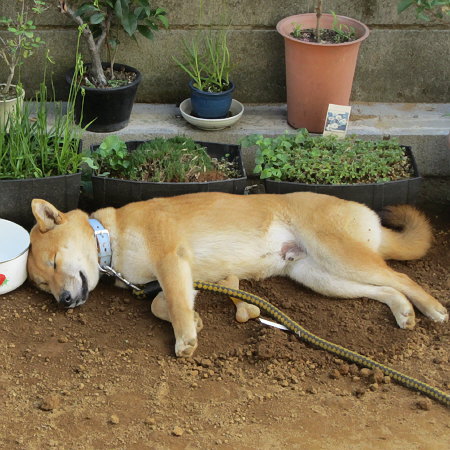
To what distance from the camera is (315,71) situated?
5.63 m

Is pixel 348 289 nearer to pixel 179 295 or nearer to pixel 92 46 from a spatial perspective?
pixel 179 295

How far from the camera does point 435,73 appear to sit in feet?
20.4

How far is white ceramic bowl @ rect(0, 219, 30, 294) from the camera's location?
4.55 metres

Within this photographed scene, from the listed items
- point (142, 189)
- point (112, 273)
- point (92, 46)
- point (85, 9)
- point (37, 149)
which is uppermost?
point (85, 9)

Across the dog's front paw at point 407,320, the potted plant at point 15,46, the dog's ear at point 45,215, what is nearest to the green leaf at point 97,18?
the potted plant at point 15,46

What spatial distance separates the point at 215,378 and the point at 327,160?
196cm

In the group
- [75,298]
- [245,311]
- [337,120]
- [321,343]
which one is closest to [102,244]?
[75,298]

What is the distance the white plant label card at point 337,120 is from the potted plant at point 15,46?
6.95 ft

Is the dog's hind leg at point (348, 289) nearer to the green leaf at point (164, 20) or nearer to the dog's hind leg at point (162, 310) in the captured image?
the dog's hind leg at point (162, 310)

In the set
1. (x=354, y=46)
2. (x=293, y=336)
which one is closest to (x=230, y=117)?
(x=354, y=46)

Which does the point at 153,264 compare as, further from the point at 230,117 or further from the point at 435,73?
the point at 435,73

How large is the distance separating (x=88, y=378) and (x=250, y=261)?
50.2 inches

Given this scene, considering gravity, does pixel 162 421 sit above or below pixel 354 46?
below

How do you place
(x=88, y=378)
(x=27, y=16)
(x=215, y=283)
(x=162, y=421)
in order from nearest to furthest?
1. (x=162, y=421)
2. (x=88, y=378)
3. (x=215, y=283)
4. (x=27, y=16)
